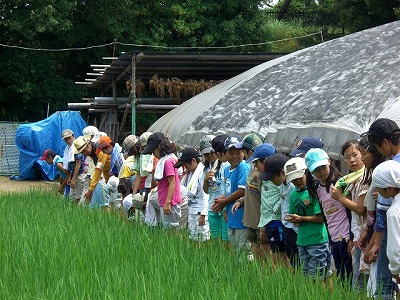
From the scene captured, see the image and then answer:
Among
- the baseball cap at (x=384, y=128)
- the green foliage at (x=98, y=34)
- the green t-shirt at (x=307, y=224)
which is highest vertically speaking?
the green foliage at (x=98, y=34)

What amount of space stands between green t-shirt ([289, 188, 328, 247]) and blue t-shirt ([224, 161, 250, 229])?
3.37 feet

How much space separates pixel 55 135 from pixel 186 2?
8412mm

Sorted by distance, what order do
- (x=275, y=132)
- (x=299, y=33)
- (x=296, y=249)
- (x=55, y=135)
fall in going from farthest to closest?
(x=299, y=33)
(x=55, y=135)
(x=275, y=132)
(x=296, y=249)

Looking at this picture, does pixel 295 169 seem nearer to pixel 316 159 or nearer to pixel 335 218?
pixel 316 159

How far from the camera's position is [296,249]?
6.55 m

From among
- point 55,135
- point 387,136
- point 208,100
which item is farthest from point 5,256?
point 55,135

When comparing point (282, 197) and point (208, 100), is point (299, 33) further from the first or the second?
point (282, 197)

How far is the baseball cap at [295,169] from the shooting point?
20.1 ft

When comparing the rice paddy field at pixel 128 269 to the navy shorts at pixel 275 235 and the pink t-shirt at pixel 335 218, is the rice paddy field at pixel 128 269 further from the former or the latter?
the pink t-shirt at pixel 335 218

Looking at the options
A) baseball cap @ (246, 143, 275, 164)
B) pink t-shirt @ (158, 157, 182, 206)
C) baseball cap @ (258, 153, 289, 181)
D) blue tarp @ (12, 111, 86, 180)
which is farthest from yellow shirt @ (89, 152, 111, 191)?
blue tarp @ (12, 111, 86, 180)

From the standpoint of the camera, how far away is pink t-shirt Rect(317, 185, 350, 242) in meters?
6.03

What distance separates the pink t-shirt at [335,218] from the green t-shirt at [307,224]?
0.09m

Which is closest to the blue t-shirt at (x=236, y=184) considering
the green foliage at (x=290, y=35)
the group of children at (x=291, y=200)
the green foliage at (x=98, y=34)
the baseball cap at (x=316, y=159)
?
the group of children at (x=291, y=200)

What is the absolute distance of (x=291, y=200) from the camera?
20.8 ft
